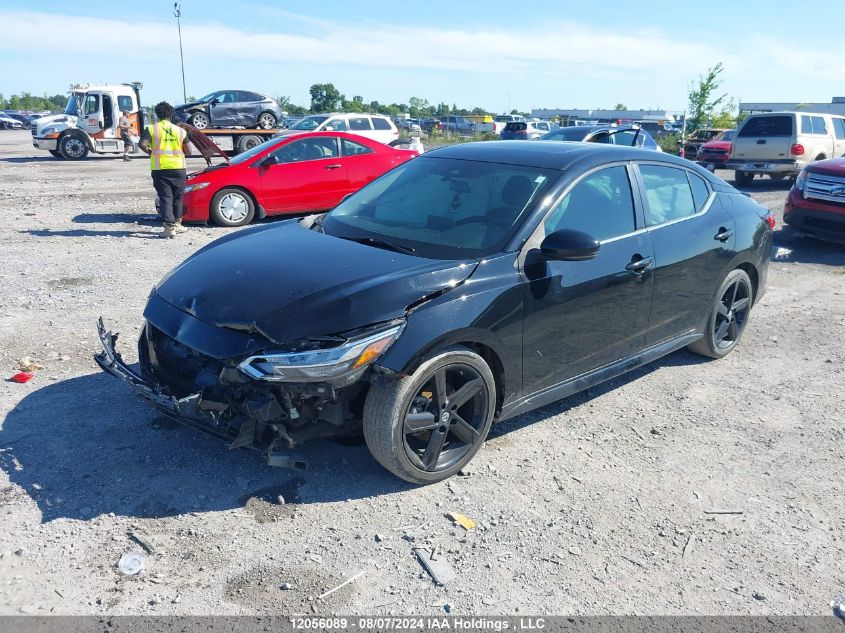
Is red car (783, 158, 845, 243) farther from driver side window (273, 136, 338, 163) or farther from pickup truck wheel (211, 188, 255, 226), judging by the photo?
pickup truck wheel (211, 188, 255, 226)

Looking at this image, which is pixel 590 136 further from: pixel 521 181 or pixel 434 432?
pixel 434 432

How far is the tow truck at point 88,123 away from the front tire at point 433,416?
24.3m

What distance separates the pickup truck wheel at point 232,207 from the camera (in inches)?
430

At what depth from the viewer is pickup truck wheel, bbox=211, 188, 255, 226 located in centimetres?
1092

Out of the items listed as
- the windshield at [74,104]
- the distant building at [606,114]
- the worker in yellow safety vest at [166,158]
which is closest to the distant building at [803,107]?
the distant building at [606,114]

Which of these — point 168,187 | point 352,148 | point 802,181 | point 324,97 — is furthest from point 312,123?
point 324,97

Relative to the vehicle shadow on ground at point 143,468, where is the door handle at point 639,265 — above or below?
above

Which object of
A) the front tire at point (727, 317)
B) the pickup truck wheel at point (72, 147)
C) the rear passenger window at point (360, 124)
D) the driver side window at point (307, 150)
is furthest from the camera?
the pickup truck wheel at point (72, 147)

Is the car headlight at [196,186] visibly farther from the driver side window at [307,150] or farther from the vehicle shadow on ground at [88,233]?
the driver side window at [307,150]

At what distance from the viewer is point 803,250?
10492 millimetres

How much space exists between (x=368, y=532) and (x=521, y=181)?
225cm

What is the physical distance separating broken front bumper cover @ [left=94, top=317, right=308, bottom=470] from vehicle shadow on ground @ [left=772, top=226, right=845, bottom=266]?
842 centimetres

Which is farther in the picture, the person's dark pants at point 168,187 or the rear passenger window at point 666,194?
the person's dark pants at point 168,187

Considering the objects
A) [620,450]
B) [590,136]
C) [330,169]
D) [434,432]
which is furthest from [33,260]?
[590,136]
